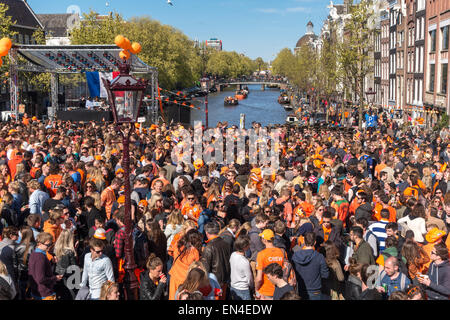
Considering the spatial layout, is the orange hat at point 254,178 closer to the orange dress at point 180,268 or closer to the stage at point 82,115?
the orange dress at point 180,268

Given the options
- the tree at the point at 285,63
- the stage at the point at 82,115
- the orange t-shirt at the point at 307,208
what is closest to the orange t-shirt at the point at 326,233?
the orange t-shirt at the point at 307,208

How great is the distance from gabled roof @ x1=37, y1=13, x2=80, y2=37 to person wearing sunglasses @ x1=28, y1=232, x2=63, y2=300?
84.0 m

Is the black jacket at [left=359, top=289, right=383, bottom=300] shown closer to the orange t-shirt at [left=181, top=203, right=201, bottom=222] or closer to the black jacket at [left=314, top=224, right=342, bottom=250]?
the black jacket at [left=314, top=224, right=342, bottom=250]

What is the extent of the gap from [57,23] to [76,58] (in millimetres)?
62202

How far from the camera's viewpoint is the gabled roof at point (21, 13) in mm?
57000

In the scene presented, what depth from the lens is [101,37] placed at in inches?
1884

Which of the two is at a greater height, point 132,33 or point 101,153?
point 132,33

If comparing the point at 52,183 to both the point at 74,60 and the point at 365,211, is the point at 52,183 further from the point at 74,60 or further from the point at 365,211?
the point at 74,60

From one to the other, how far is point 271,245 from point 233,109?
249ft

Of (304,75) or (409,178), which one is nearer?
(409,178)

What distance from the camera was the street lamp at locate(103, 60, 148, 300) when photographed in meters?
6.39

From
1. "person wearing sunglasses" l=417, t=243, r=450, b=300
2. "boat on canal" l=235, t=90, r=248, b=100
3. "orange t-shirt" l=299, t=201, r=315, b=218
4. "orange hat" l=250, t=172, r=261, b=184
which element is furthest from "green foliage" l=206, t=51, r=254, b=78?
"person wearing sunglasses" l=417, t=243, r=450, b=300
